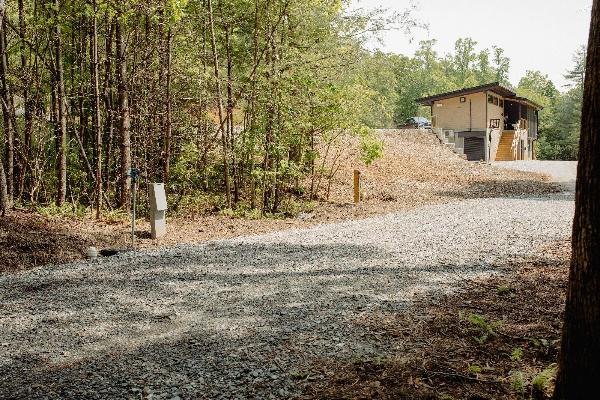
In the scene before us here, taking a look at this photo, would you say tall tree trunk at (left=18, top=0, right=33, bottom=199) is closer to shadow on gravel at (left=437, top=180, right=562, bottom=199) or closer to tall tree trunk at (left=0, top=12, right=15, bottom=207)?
tall tree trunk at (left=0, top=12, right=15, bottom=207)

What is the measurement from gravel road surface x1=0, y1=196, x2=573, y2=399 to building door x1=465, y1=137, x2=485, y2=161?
24878 millimetres

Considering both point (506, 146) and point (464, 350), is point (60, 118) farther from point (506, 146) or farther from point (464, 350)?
point (506, 146)

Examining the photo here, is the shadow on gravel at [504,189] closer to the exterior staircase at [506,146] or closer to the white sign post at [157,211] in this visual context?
the white sign post at [157,211]

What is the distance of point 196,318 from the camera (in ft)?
14.9

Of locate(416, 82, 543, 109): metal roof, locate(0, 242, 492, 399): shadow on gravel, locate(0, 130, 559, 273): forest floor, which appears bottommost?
locate(0, 242, 492, 399): shadow on gravel

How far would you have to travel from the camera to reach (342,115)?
11.9m

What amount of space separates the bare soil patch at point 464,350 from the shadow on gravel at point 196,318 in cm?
21

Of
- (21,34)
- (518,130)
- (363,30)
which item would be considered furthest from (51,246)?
(518,130)

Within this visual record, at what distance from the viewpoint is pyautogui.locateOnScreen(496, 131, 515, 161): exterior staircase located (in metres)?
35.7

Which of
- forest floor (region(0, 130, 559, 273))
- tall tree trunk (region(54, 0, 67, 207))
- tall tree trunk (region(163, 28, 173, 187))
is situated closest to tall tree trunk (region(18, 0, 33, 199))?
tall tree trunk (region(54, 0, 67, 207))

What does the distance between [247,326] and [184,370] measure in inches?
A: 36.4

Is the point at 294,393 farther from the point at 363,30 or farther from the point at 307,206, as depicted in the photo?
the point at 363,30

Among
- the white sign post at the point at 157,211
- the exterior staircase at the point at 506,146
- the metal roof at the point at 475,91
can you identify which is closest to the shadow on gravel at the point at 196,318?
the white sign post at the point at 157,211

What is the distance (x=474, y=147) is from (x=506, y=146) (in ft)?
14.0
